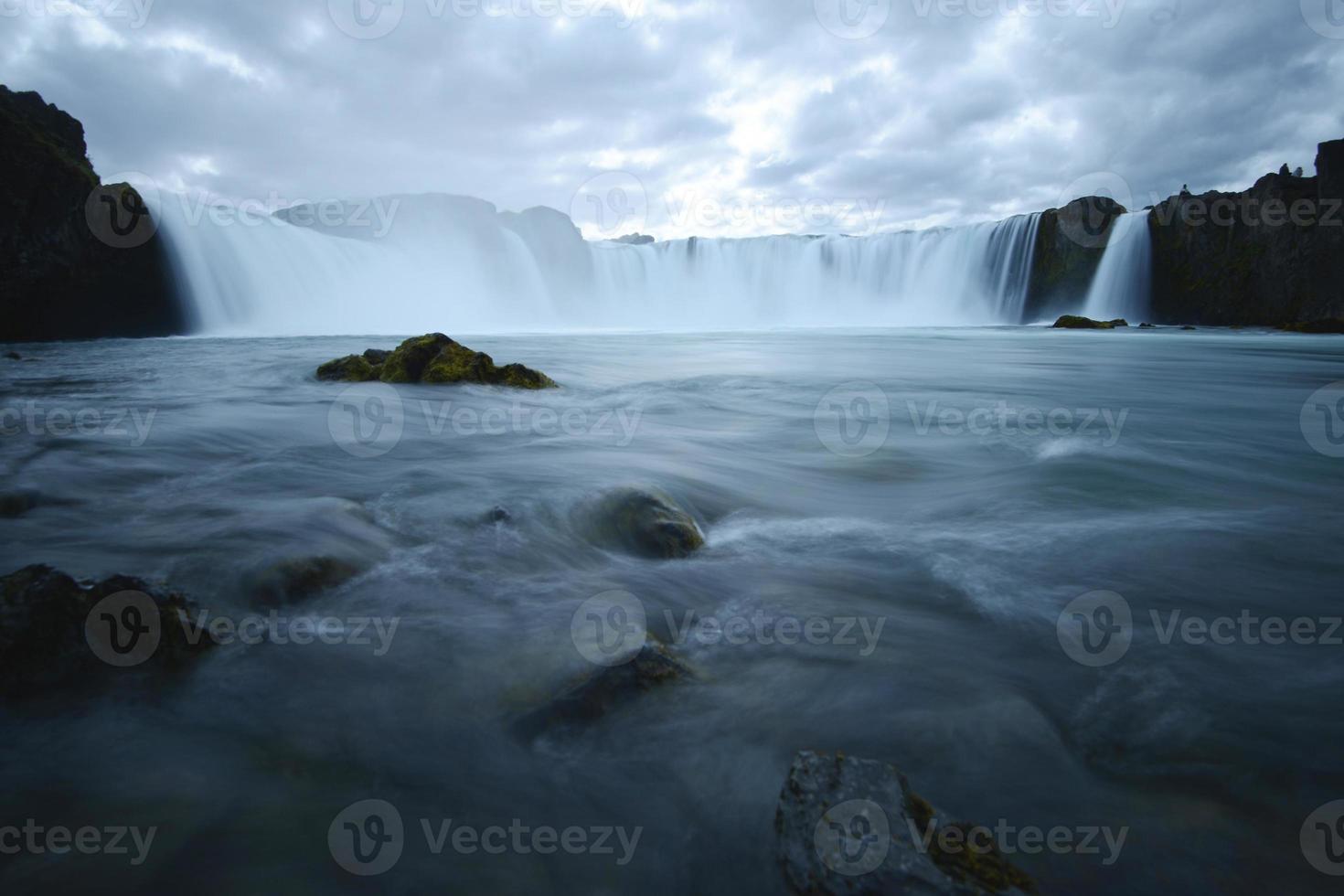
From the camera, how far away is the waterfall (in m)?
34.8

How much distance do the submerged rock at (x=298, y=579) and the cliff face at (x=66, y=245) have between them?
2517 cm

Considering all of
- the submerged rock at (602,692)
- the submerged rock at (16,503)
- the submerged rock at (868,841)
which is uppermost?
the submerged rock at (16,503)

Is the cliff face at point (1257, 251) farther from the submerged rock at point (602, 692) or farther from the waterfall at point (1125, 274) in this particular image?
the submerged rock at point (602, 692)

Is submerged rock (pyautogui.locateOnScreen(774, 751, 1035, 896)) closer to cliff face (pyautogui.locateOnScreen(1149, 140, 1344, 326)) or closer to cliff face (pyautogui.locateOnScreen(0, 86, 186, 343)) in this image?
cliff face (pyautogui.locateOnScreen(0, 86, 186, 343))

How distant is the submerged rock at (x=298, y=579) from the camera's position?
3311 millimetres

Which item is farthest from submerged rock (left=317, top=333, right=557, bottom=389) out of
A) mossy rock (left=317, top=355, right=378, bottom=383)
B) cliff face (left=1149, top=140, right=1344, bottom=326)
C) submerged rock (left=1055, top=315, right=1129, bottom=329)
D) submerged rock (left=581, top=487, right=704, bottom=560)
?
cliff face (left=1149, top=140, right=1344, bottom=326)

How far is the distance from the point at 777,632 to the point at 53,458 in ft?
21.1

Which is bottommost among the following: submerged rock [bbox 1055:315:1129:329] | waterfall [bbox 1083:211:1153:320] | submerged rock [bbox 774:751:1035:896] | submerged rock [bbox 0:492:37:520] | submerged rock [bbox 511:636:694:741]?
submerged rock [bbox 511:636:694:741]

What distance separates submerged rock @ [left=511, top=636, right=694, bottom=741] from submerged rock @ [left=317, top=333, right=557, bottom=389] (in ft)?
29.3

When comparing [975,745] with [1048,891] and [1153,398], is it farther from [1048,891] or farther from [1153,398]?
[1153,398]

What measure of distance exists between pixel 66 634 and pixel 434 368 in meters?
8.60

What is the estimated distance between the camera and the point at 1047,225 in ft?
124

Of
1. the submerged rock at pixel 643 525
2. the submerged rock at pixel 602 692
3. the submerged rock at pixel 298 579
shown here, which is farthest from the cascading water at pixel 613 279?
the submerged rock at pixel 602 692

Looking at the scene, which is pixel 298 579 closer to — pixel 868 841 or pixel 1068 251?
pixel 868 841
